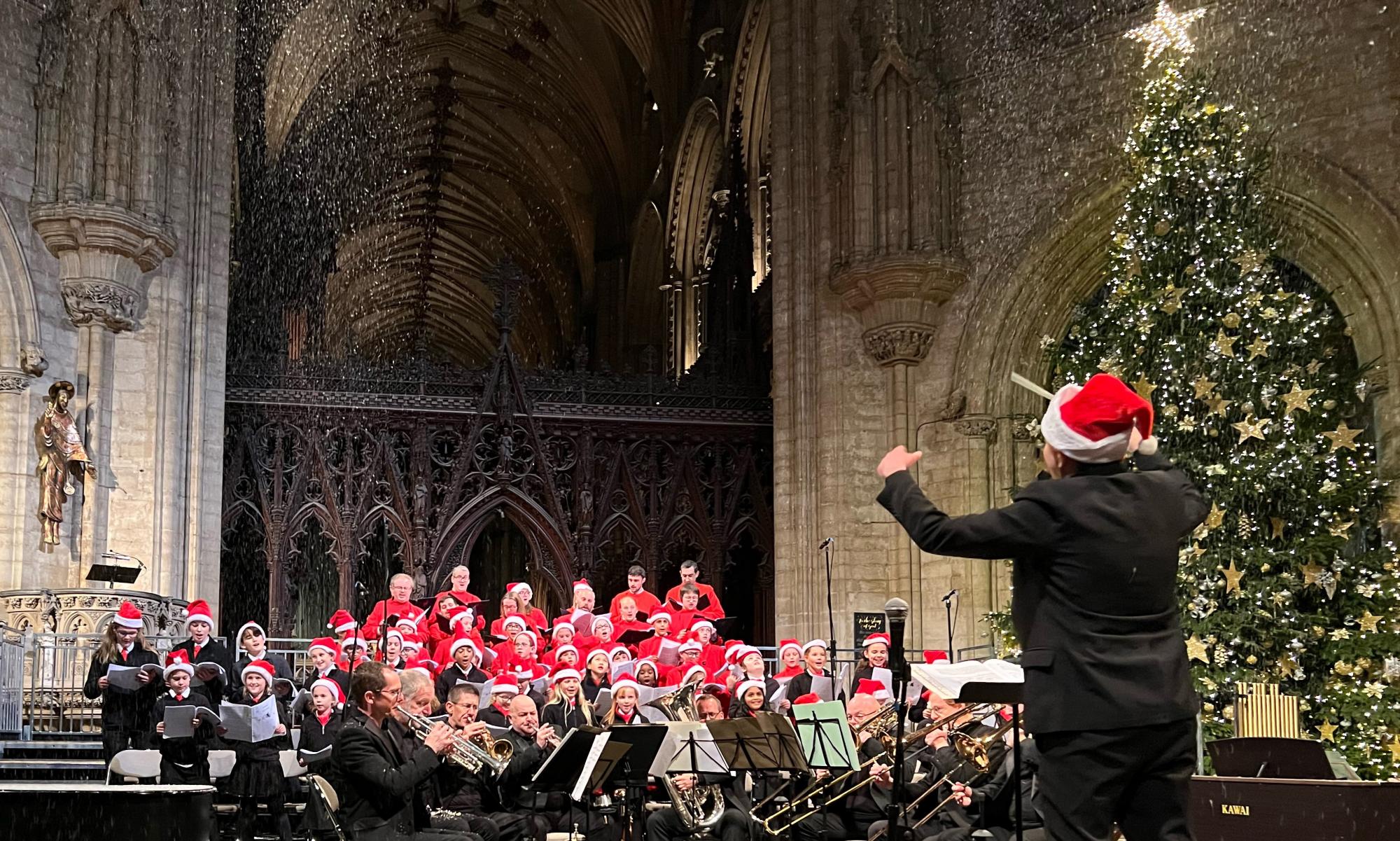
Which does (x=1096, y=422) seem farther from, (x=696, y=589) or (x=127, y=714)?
(x=696, y=589)

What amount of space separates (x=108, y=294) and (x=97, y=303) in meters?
0.11

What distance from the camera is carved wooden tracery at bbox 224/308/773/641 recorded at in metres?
15.1

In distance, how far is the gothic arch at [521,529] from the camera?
15.5 m

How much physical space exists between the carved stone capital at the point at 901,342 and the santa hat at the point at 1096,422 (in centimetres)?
1066

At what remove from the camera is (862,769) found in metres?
7.81

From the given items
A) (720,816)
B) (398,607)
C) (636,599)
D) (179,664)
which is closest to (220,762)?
(179,664)

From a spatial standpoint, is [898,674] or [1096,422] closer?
[1096,422]

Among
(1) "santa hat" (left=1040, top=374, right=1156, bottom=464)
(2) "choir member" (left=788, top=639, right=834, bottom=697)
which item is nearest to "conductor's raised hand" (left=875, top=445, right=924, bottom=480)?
(1) "santa hat" (left=1040, top=374, right=1156, bottom=464)

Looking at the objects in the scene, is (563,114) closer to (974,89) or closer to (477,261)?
(477,261)

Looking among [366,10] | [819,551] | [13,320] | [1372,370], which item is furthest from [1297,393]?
[366,10]

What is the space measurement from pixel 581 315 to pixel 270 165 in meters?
8.20

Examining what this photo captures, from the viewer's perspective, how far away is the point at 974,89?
1447cm

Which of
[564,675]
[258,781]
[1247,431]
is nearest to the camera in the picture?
[258,781]

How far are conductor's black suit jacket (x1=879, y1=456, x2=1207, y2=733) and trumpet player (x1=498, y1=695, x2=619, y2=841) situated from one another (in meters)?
4.69
